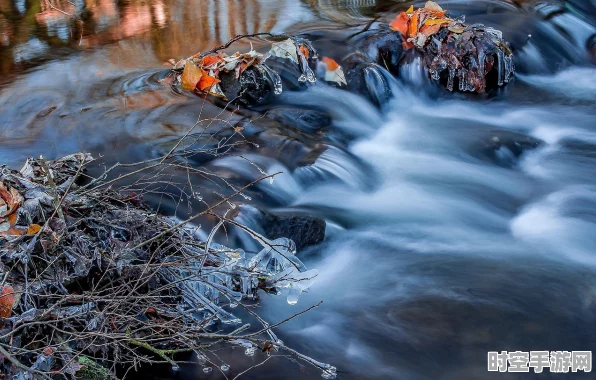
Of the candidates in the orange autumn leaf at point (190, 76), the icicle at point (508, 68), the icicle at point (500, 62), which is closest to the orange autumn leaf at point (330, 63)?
the orange autumn leaf at point (190, 76)

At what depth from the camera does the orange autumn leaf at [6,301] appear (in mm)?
3330

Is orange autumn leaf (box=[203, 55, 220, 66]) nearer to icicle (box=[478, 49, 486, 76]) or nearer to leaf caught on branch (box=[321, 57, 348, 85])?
leaf caught on branch (box=[321, 57, 348, 85])

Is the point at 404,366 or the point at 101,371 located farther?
the point at 404,366

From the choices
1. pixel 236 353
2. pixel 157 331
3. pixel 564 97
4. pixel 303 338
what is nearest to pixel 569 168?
pixel 564 97

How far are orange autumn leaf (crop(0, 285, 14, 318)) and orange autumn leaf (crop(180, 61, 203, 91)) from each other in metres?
4.02

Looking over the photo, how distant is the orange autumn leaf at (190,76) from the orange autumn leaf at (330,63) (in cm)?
156

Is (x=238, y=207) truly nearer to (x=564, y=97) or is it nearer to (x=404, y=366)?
(x=404, y=366)

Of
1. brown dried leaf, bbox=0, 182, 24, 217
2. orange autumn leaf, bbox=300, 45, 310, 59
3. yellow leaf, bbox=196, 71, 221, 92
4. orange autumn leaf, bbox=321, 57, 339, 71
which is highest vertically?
brown dried leaf, bbox=0, 182, 24, 217

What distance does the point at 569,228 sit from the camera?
561 centimetres

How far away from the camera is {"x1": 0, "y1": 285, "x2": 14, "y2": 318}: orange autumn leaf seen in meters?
3.33

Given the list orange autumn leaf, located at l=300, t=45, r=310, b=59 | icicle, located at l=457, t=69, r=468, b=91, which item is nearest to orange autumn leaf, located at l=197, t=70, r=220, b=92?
orange autumn leaf, located at l=300, t=45, r=310, b=59

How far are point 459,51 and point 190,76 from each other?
320cm

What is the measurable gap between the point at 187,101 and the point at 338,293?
120 inches

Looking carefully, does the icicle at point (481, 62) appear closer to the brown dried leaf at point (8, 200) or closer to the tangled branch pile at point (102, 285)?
the tangled branch pile at point (102, 285)
